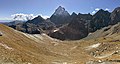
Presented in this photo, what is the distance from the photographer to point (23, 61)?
56125 millimetres

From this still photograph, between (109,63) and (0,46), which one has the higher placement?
(0,46)

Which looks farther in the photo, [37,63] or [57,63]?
[57,63]

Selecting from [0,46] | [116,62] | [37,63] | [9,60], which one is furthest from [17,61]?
[116,62]

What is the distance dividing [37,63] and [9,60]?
906 centimetres

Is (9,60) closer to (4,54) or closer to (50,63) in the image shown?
(4,54)

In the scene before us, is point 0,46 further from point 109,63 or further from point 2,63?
point 109,63

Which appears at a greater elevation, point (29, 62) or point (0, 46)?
point (0, 46)

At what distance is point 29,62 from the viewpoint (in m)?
57.7

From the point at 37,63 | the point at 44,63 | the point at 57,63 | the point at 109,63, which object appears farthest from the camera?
the point at 57,63

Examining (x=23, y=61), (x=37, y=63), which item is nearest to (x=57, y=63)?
(x=37, y=63)

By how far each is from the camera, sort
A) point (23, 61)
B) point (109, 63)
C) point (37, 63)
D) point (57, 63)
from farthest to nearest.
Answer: point (57, 63), point (37, 63), point (23, 61), point (109, 63)

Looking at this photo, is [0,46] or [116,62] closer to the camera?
[116,62]

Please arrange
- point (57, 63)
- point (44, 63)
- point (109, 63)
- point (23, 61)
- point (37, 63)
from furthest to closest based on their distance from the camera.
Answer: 1. point (57, 63)
2. point (44, 63)
3. point (37, 63)
4. point (23, 61)
5. point (109, 63)

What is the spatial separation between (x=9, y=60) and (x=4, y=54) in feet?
12.1
